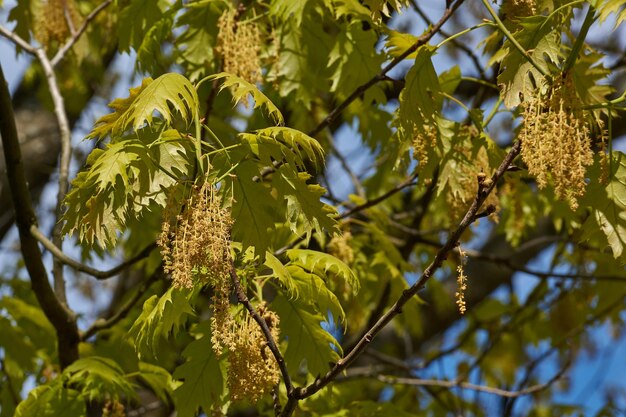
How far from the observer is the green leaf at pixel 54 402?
3498mm

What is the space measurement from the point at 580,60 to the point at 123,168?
2.06 metres

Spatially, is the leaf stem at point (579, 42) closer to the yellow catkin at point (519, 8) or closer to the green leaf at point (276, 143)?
the yellow catkin at point (519, 8)

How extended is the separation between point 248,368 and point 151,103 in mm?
788

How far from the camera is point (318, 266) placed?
3125 millimetres

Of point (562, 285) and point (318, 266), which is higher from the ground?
point (562, 285)

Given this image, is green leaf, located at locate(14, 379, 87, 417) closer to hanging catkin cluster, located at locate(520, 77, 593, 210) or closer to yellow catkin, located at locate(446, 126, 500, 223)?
yellow catkin, located at locate(446, 126, 500, 223)

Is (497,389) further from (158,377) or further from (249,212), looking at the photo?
(249,212)

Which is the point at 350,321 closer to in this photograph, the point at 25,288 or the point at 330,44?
the point at 330,44

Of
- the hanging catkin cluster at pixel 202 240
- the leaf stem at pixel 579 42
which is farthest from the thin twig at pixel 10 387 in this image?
the leaf stem at pixel 579 42

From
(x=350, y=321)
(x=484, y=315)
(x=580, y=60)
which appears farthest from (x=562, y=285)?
(x=580, y=60)

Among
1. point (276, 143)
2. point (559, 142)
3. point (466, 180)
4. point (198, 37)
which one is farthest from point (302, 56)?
point (559, 142)

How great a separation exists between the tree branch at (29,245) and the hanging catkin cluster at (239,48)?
3.14ft

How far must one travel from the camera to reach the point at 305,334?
322 cm

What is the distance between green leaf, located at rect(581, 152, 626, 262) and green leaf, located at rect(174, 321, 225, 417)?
1350 millimetres
